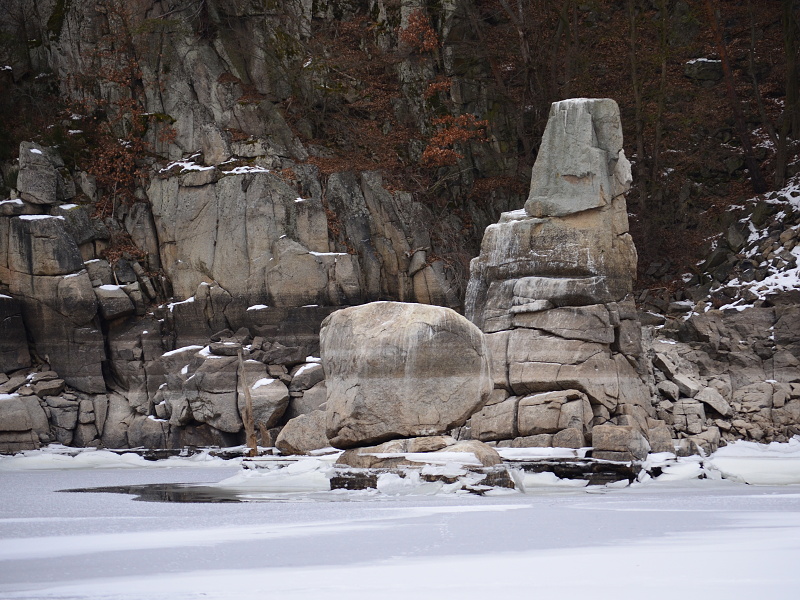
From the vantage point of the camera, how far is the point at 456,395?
12898mm

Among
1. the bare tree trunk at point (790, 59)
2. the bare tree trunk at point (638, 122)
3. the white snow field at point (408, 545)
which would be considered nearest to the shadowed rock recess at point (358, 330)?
the white snow field at point (408, 545)

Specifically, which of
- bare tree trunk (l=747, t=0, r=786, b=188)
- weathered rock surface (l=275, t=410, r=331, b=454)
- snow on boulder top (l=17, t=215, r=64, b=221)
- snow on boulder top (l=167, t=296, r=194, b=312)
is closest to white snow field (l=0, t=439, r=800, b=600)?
weathered rock surface (l=275, t=410, r=331, b=454)

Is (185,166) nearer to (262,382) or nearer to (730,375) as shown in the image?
(262,382)

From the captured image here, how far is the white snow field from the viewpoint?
621 centimetres

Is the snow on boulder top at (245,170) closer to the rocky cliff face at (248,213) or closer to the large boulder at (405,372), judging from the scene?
the rocky cliff face at (248,213)

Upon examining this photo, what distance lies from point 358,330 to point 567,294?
5531 millimetres

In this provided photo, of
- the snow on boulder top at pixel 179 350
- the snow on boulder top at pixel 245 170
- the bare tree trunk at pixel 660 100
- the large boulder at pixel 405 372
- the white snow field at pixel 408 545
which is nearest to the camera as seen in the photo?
the white snow field at pixel 408 545

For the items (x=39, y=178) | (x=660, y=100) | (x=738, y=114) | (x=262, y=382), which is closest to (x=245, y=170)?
(x=39, y=178)

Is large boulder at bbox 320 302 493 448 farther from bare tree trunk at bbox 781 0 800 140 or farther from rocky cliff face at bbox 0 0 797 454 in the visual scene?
bare tree trunk at bbox 781 0 800 140

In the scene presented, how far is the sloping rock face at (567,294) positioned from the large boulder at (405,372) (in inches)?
142

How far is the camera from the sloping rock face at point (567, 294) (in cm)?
1670

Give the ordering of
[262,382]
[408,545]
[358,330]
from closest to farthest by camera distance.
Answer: [408,545], [358,330], [262,382]

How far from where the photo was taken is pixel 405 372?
1277 cm

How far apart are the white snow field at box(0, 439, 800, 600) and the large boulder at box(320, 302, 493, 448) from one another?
98 centimetres
